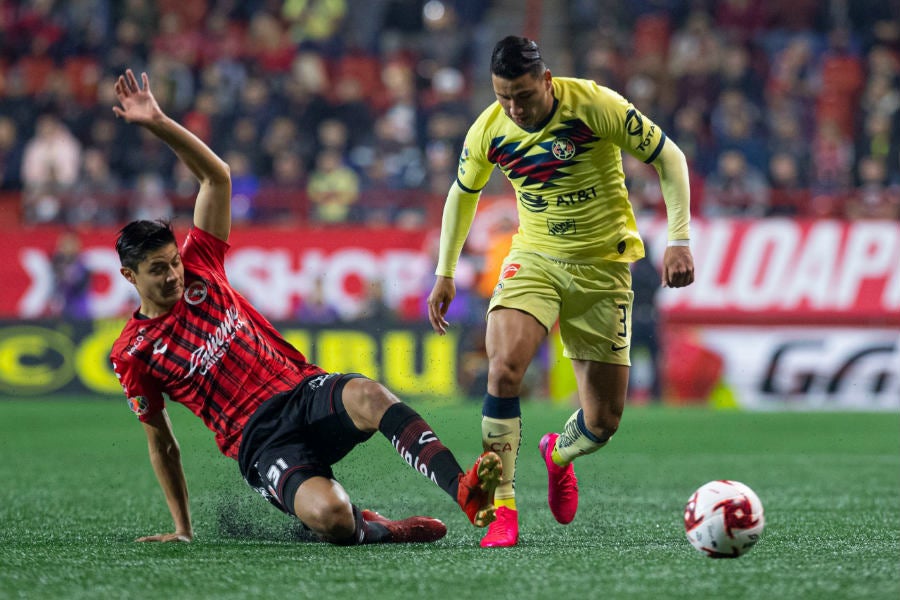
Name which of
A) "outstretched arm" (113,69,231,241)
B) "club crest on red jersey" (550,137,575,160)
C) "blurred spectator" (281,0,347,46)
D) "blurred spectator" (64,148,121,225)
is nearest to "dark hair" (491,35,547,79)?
"club crest on red jersey" (550,137,575,160)

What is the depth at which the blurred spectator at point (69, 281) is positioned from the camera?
15508 mm

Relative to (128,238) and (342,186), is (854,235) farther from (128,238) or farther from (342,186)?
(128,238)

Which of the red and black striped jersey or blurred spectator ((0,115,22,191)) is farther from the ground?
blurred spectator ((0,115,22,191))

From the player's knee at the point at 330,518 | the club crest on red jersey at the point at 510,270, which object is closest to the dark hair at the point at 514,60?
the club crest on red jersey at the point at 510,270

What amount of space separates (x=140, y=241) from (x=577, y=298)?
1.96m

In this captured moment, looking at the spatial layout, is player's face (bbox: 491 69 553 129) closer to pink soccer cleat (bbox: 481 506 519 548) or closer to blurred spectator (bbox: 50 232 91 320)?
pink soccer cleat (bbox: 481 506 519 548)

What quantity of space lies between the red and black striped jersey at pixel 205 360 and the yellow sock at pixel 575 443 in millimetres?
1363

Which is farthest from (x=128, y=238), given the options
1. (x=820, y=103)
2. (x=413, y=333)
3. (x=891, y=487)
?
(x=820, y=103)

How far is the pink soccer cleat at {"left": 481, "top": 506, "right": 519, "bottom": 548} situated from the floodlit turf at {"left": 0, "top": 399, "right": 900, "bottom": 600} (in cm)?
7

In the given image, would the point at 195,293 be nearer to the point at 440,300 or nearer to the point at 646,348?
the point at 440,300

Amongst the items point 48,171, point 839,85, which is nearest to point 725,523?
point 48,171

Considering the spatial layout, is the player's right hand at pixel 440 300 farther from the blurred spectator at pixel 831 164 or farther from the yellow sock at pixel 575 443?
the blurred spectator at pixel 831 164

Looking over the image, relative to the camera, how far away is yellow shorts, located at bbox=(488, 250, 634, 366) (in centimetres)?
580

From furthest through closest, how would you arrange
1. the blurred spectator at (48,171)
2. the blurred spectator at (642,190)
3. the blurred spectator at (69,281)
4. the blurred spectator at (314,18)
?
1. the blurred spectator at (314,18)
2. the blurred spectator at (48,171)
3. the blurred spectator at (69,281)
4. the blurred spectator at (642,190)
